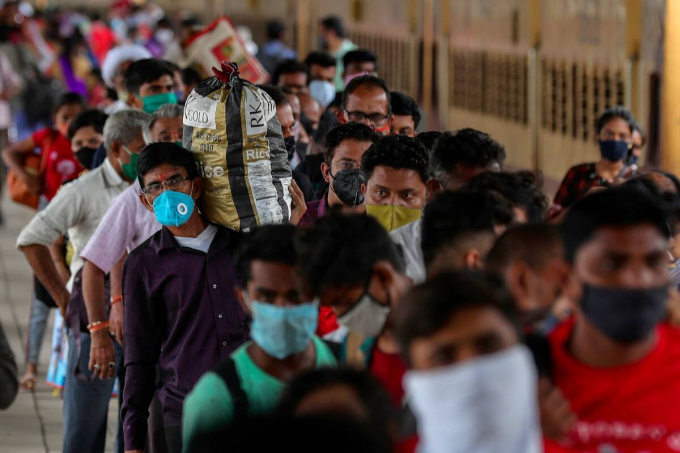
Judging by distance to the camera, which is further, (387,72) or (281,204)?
(387,72)

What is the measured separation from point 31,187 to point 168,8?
75.5 ft

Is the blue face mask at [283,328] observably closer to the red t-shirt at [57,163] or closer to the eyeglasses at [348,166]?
the eyeglasses at [348,166]

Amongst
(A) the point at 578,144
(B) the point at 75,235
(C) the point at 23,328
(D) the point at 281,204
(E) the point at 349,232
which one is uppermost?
(E) the point at 349,232

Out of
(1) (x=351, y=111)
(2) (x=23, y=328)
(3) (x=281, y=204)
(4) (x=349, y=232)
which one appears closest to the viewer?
(4) (x=349, y=232)

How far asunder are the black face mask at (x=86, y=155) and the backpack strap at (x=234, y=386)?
3780mm

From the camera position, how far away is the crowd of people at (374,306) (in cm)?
202

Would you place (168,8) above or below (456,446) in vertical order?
below

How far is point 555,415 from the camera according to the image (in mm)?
2254

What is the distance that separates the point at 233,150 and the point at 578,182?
2.42m

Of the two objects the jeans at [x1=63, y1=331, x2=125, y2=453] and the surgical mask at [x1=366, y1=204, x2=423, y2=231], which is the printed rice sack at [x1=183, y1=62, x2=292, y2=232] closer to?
the surgical mask at [x1=366, y1=204, x2=423, y2=231]

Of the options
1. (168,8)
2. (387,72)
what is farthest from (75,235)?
(168,8)

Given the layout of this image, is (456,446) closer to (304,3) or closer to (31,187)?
(31,187)

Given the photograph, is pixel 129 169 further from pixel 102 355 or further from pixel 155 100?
pixel 155 100

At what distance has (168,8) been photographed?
29609 millimetres
